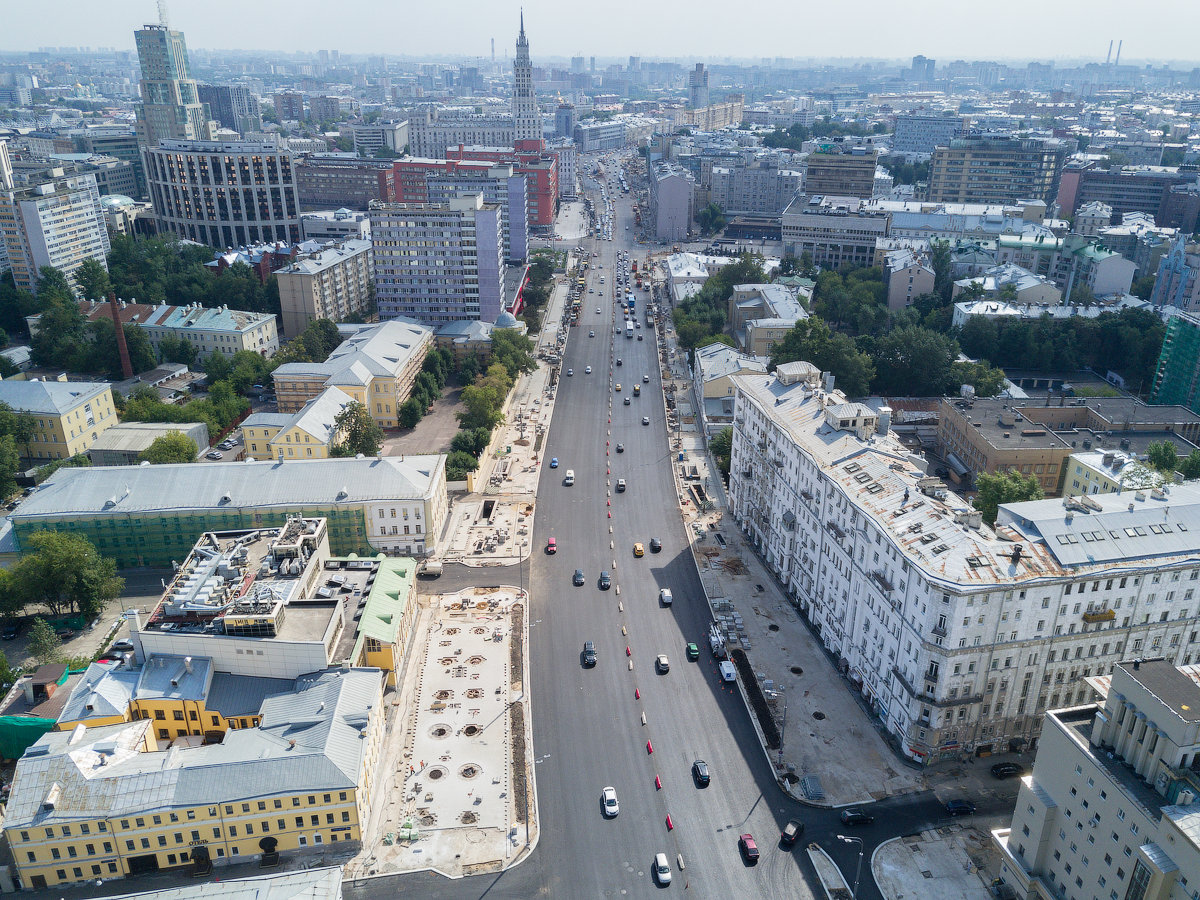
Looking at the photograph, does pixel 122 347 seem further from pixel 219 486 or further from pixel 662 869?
pixel 662 869

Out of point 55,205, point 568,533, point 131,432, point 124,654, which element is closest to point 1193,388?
point 568,533

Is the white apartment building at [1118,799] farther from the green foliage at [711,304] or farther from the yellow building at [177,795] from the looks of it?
the green foliage at [711,304]

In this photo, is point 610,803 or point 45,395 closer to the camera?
point 610,803

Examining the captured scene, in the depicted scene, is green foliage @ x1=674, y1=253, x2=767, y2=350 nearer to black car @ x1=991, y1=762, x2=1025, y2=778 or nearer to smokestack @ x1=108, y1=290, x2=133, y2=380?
smokestack @ x1=108, y1=290, x2=133, y2=380

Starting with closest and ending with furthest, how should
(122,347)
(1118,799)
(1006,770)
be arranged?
(1118,799)
(1006,770)
(122,347)

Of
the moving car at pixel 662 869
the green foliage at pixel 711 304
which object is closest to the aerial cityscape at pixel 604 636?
the moving car at pixel 662 869

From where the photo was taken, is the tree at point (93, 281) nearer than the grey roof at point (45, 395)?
No

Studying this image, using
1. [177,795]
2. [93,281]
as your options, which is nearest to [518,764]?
[177,795]

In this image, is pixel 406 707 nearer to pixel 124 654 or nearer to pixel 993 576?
pixel 124 654
